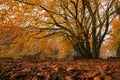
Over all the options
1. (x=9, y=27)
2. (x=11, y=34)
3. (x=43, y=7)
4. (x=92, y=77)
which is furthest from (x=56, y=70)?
(x=11, y=34)

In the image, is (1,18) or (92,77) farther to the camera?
(1,18)

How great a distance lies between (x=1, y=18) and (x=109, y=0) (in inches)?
204

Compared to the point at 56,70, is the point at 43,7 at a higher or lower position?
higher

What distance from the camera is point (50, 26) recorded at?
10.8m

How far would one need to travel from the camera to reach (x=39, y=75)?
3994mm

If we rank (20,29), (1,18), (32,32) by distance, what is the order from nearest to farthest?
1. (1,18)
2. (20,29)
3. (32,32)

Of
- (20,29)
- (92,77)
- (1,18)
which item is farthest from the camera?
(20,29)

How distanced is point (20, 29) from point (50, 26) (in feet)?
5.78

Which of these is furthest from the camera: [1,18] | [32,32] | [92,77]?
[32,32]

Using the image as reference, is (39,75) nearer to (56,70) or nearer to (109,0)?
(56,70)

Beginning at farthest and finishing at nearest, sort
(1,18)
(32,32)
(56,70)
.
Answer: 1. (32,32)
2. (1,18)
3. (56,70)

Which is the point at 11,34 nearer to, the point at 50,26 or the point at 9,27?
the point at 9,27

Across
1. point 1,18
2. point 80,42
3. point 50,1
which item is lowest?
point 80,42

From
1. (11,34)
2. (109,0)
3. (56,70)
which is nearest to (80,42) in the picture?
(109,0)
